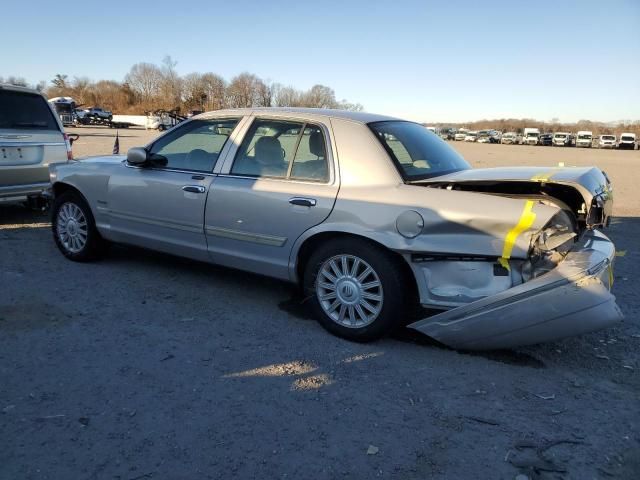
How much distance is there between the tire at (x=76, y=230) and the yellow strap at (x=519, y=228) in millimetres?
4044

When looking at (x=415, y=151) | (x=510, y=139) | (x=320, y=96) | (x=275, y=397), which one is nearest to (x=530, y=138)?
(x=510, y=139)

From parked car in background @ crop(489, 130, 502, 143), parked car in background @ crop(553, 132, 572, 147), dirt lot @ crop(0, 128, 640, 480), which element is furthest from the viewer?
parked car in background @ crop(489, 130, 502, 143)

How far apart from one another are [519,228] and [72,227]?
4.47 meters

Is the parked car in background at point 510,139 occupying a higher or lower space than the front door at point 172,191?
higher

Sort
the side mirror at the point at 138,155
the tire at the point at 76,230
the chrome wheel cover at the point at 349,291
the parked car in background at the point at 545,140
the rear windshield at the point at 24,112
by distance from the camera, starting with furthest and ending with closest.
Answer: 1. the parked car in background at the point at 545,140
2. the rear windshield at the point at 24,112
3. the tire at the point at 76,230
4. the side mirror at the point at 138,155
5. the chrome wheel cover at the point at 349,291

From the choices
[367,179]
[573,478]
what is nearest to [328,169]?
[367,179]

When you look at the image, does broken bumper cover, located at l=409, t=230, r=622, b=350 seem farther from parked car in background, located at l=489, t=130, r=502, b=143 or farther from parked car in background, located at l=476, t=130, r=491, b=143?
parked car in background, located at l=476, t=130, r=491, b=143

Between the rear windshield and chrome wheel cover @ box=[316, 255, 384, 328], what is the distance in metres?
5.27

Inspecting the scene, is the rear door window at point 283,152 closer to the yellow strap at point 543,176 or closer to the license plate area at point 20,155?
the yellow strap at point 543,176

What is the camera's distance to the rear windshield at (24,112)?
680 cm

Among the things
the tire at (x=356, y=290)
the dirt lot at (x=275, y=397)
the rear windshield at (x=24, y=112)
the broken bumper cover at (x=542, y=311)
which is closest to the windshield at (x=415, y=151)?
the tire at (x=356, y=290)

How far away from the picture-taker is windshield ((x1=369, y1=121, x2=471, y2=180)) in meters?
3.88

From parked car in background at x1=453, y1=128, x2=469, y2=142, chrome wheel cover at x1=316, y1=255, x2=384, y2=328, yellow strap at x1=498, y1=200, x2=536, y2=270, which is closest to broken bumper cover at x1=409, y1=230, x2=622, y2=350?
yellow strap at x1=498, y1=200, x2=536, y2=270

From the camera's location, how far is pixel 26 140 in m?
6.85
